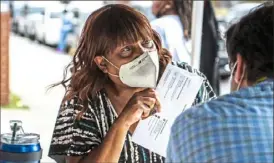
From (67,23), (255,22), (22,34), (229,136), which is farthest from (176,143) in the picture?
(22,34)

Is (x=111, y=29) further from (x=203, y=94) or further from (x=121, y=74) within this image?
(x=203, y=94)

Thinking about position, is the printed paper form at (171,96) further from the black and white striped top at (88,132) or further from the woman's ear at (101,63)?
the woman's ear at (101,63)

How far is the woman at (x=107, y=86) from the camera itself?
2.08 m

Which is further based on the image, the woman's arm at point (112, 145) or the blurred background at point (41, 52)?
the blurred background at point (41, 52)

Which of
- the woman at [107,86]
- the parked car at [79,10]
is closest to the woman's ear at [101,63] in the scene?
the woman at [107,86]

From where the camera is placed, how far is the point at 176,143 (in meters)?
1.49

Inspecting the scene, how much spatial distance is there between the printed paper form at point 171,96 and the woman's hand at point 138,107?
0.08m

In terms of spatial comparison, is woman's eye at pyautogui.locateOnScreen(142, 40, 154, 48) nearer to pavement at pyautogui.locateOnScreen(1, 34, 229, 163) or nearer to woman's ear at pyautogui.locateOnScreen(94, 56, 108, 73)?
woman's ear at pyautogui.locateOnScreen(94, 56, 108, 73)

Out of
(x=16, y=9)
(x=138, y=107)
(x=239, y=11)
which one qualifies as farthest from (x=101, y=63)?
(x=16, y=9)

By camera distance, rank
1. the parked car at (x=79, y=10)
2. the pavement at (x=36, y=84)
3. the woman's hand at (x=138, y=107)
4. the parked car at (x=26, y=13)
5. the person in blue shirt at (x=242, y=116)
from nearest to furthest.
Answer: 1. the person in blue shirt at (x=242, y=116)
2. the woman's hand at (x=138, y=107)
3. the pavement at (x=36, y=84)
4. the parked car at (x=79, y=10)
5. the parked car at (x=26, y=13)

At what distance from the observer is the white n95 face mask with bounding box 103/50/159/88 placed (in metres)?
2.13

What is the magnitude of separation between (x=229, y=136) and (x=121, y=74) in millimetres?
782

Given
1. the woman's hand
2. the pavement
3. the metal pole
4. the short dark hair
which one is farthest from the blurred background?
the short dark hair

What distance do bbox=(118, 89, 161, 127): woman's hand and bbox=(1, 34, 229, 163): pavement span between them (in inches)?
57.4
